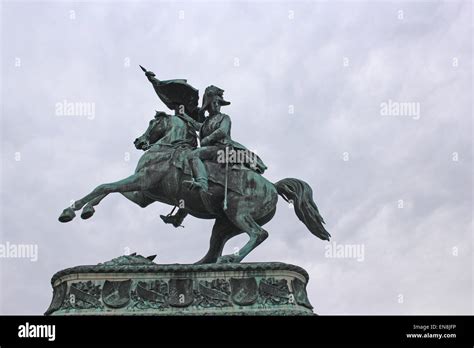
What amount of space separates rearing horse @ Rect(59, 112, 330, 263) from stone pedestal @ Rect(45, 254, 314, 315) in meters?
0.65

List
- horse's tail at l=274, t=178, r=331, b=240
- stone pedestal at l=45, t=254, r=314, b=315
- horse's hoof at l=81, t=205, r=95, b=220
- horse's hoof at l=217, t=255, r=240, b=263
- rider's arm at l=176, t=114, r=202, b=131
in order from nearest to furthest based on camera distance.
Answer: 1. stone pedestal at l=45, t=254, r=314, b=315
2. horse's hoof at l=217, t=255, r=240, b=263
3. horse's hoof at l=81, t=205, r=95, b=220
4. horse's tail at l=274, t=178, r=331, b=240
5. rider's arm at l=176, t=114, r=202, b=131

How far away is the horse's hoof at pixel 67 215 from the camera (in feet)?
56.9

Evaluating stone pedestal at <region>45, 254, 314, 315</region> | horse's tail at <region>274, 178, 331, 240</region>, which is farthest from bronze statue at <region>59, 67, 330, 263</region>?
stone pedestal at <region>45, 254, 314, 315</region>

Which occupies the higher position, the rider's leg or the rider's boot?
the rider's leg

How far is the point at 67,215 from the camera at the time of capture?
683 inches

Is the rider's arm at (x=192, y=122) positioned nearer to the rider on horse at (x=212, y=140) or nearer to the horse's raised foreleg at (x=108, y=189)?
the rider on horse at (x=212, y=140)

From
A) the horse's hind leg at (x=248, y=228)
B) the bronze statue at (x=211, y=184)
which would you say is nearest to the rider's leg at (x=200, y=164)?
the bronze statue at (x=211, y=184)

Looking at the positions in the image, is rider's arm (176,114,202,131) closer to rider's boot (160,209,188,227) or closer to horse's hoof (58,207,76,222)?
rider's boot (160,209,188,227)

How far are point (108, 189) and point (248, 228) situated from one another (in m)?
2.66

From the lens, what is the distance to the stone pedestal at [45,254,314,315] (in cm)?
1638

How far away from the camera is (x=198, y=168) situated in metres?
17.6
